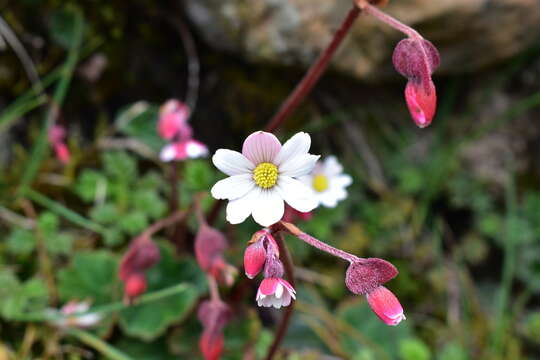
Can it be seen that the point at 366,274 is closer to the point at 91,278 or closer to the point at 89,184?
the point at 91,278

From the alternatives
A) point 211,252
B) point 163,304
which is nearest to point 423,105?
point 211,252

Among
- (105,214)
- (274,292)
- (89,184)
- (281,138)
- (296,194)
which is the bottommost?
(274,292)

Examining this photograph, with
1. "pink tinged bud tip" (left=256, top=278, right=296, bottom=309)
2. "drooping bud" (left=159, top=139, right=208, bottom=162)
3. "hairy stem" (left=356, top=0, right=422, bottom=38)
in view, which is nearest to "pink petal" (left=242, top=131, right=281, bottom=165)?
"pink tinged bud tip" (left=256, top=278, right=296, bottom=309)

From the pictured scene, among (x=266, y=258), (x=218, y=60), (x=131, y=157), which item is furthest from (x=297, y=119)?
(x=266, y=258)

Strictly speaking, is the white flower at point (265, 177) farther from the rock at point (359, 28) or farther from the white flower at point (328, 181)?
the rock at point (359, 28)

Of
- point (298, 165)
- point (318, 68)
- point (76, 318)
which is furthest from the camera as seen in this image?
point (76, 318)

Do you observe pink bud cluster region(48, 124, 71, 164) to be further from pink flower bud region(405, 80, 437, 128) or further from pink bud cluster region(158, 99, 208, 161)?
pink flower bud region(405, 80, 437, 128)
